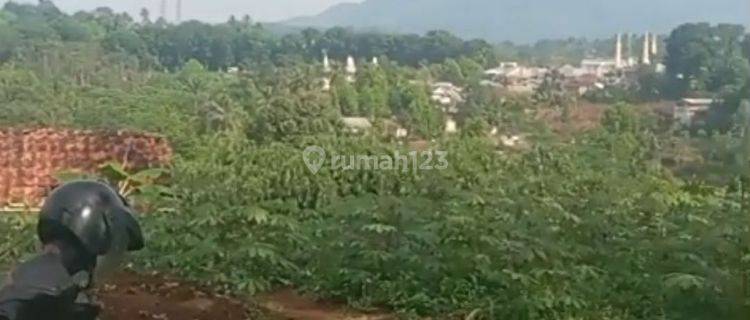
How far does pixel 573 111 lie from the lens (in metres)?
11.0

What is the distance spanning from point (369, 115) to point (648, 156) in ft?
9.98

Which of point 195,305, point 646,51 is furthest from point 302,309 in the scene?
point 646,51

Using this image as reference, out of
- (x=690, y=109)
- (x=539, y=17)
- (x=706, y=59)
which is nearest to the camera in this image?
(x=690, y=109)

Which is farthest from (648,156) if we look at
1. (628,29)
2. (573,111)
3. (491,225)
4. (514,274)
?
(628,29)

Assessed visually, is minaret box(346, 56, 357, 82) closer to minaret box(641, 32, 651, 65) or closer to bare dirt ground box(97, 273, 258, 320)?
minaret box(641, 32, 651, 65)

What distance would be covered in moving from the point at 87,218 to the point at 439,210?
4.27 meters

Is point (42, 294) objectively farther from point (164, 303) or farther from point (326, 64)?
point (326, 64)

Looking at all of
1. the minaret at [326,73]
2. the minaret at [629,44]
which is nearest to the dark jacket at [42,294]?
the minaret at [326,73]

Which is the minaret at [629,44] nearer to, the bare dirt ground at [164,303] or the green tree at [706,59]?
the green tree at [706,59]

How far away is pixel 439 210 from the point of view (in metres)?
5.41

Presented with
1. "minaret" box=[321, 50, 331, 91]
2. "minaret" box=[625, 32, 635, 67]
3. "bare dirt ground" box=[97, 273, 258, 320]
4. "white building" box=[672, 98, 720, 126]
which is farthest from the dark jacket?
"minaret" box=[625, 32, 635, 67]

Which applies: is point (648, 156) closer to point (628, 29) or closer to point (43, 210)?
point (628, 29)

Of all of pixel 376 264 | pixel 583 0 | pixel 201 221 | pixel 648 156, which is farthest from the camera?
pixel 583 0

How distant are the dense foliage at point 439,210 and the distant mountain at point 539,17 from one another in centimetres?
199
